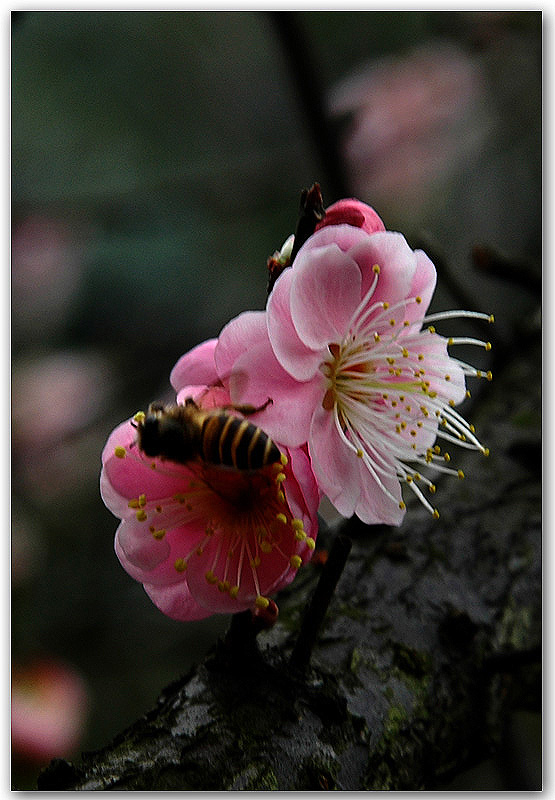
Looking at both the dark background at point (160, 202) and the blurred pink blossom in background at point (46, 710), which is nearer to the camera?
the blurred pink blossom in background at point (46, 710)

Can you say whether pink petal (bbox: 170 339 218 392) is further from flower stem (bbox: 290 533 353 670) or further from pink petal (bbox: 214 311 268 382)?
flower stem (bbox: 290 533 353 670)

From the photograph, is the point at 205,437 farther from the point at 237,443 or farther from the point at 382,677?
the point at 382,677

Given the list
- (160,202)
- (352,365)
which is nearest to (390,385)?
(352,365)

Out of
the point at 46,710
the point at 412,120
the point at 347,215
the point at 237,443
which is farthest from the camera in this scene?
the point at 412,120

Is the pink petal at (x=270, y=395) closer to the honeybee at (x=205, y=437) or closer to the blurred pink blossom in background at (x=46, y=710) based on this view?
the honeybee at (x=205, y=437)

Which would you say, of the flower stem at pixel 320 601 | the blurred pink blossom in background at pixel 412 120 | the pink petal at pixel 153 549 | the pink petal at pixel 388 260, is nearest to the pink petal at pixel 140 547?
the pink petal at pixel 153 549

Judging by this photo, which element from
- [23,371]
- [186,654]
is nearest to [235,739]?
[186,654]
